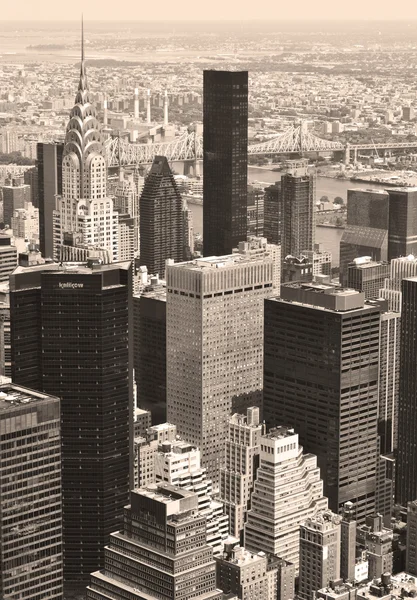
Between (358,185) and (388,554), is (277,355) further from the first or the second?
(358,185)

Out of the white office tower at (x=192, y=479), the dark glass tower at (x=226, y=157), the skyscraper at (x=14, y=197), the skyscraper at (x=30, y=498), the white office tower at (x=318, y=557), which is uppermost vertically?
the dark glass tower at (x=226, y=157)

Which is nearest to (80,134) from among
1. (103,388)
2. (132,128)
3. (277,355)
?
(132,128)

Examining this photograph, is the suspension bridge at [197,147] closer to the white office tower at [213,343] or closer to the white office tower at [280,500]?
the white office tower at [213,343]

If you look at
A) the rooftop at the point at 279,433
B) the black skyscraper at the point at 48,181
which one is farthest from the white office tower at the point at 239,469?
the black skyscraper at the point at 48,181

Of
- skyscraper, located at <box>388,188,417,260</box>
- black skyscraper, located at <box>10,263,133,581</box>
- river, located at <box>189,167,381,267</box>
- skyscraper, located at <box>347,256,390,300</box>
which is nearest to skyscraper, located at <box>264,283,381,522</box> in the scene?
skyscraper, located at <box>347,256,390,300</box>

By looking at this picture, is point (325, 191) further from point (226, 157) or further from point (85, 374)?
point (85, 374)

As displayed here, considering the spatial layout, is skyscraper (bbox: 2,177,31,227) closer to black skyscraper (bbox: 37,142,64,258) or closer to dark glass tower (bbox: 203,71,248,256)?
black skyscraper (bbox: 37,142,64,258)
